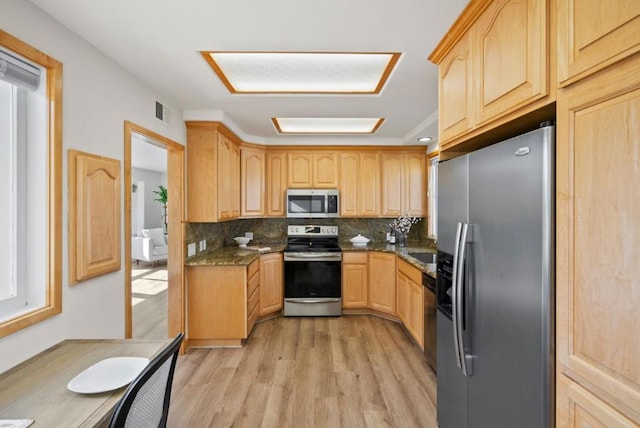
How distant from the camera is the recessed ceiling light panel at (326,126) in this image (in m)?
3.93

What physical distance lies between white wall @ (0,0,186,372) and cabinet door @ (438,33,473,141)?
212 centimetres

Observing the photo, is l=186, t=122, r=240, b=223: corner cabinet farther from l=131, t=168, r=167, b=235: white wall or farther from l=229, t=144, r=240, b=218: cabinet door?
l=131, t=168, r=167, b=235: white wall

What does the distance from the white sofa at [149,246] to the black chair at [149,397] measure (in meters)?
6.77

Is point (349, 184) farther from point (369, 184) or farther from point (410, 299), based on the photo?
point (410, 299)

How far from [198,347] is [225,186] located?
5.66ft

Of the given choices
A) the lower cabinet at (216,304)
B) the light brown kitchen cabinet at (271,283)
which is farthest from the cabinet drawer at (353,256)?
the lower cabinet at (216,304)

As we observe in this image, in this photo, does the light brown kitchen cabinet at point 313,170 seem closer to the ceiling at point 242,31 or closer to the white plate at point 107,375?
the ceiling at point 242,31

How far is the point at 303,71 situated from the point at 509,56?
5.15ft

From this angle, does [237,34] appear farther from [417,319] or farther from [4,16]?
[417,319]

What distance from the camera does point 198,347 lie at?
10.4ft

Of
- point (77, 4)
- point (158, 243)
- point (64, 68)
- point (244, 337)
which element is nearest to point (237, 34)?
point (77, 4)

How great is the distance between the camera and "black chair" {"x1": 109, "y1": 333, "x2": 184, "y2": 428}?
33.4 inches

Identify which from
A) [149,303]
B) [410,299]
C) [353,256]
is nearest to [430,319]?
[410,299]

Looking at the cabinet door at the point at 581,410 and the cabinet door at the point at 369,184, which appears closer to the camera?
the cabinet door at the point at 581,410
